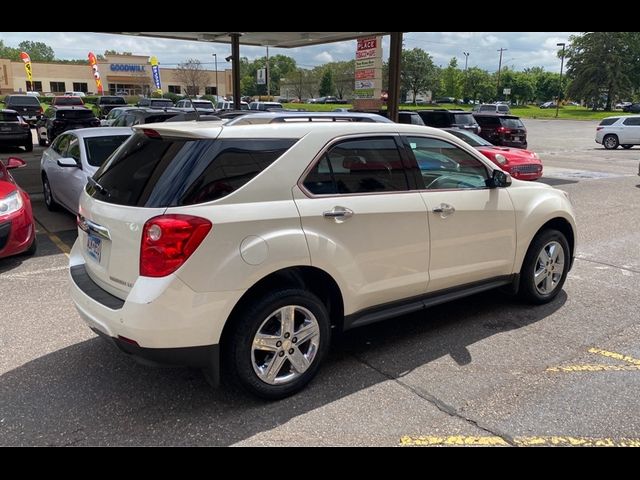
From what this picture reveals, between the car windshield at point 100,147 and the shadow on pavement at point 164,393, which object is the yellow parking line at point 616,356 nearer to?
the shadow on pavement at point 164,393

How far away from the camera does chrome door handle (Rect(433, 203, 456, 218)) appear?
4.05m

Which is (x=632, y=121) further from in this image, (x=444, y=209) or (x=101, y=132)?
(x=444, y=209)

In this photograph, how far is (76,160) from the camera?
7973mm

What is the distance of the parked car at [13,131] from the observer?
61.1 ft

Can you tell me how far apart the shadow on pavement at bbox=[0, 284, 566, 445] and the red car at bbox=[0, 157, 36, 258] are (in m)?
2.56

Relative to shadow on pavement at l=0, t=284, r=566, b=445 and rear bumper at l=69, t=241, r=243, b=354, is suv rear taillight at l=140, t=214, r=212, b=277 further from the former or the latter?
shadow on pavement at l=0, t=284, r=566, b=445

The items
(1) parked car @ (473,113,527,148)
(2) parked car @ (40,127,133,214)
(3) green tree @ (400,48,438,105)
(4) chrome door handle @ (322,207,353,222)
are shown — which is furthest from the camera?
(3) green tree @ (400,48,438,105)

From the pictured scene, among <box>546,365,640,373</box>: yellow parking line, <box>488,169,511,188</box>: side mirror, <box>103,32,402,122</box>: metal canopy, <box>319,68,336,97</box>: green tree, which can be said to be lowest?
<box>546,365,640,373</box>: yellow parking line

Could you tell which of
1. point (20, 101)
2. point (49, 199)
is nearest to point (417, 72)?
point (20, 101)

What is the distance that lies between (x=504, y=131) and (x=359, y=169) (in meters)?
18.1

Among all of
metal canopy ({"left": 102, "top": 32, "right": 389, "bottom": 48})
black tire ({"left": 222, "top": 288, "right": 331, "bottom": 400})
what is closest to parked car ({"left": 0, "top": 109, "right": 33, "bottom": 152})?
metal canopy ({"left": 102, "top": 32, "right": 389, "bottom": 48})
